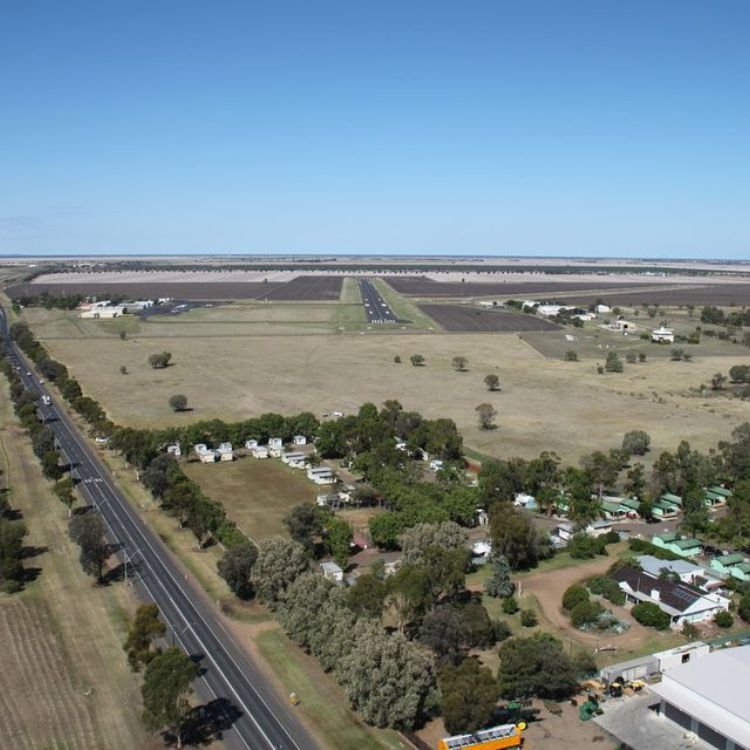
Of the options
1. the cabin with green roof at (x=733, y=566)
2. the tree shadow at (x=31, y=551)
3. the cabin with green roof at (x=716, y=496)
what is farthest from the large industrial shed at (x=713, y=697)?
the tree shadow at (x=31, y=551)

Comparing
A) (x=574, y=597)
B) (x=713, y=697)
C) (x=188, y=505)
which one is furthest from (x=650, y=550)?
(x=188, y=505)

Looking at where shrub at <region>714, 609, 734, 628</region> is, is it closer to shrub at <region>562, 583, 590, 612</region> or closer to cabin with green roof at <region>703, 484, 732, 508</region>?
shrub at <region>562, 583, 590, 612</region>

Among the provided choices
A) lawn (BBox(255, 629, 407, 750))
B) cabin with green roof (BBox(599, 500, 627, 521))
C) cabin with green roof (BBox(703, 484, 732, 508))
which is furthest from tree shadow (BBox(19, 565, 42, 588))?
cabin with green roof (BBox(703, 484, 732, 508))

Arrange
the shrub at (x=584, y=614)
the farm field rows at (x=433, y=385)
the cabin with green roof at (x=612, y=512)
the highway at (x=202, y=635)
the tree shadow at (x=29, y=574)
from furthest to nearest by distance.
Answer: the farm field rows at (x=433, y=385) → the cabin with green roof at (x=612, y=512) → the tree shadow at (x=29, y=574) → the shrub at (x=584, y=614) → the highway at (x=202, y=635)

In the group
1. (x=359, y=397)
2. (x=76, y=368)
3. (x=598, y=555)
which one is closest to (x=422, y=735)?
(x=598, y=555)

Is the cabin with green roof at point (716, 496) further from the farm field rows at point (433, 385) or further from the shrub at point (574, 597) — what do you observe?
the shrub at point (574, 597)

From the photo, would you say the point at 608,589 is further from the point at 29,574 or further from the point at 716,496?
the point at 29,574
